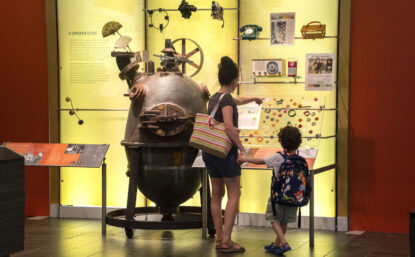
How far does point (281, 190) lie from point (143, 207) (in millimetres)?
2294

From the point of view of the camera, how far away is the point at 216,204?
636 centimetres

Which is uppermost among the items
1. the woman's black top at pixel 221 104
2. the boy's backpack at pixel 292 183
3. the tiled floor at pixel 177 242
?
the woman's black top at pixel 221 104

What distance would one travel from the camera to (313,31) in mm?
7605

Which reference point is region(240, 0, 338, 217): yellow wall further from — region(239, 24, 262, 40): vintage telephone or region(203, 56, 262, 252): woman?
region(203, 56, 262, 252): woman

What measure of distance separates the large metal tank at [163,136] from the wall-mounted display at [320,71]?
135 centimetres

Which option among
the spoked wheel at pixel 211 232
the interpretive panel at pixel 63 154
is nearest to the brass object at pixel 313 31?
the spoked wheel at pixel 211 232

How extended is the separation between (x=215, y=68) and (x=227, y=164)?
7.47 ft

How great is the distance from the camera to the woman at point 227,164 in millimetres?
6125

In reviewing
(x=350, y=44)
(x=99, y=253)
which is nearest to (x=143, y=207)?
(x=99, y=253)

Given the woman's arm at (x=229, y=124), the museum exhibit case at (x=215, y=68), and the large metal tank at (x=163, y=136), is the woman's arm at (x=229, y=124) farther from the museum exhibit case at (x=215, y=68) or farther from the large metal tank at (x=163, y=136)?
the museum exhibit case at (x=215, y=68)

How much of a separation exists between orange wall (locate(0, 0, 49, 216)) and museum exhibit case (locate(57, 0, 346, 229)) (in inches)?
10.1

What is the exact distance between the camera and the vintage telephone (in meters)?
7.80

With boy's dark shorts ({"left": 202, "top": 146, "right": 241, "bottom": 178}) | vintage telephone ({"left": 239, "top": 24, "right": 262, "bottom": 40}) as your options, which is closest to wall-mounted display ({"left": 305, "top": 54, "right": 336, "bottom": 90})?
vintage telephone ({"left": 239, "top": 24, "right": 262, "bottom": 40})

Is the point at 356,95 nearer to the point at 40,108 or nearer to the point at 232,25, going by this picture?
the point at 232,25
